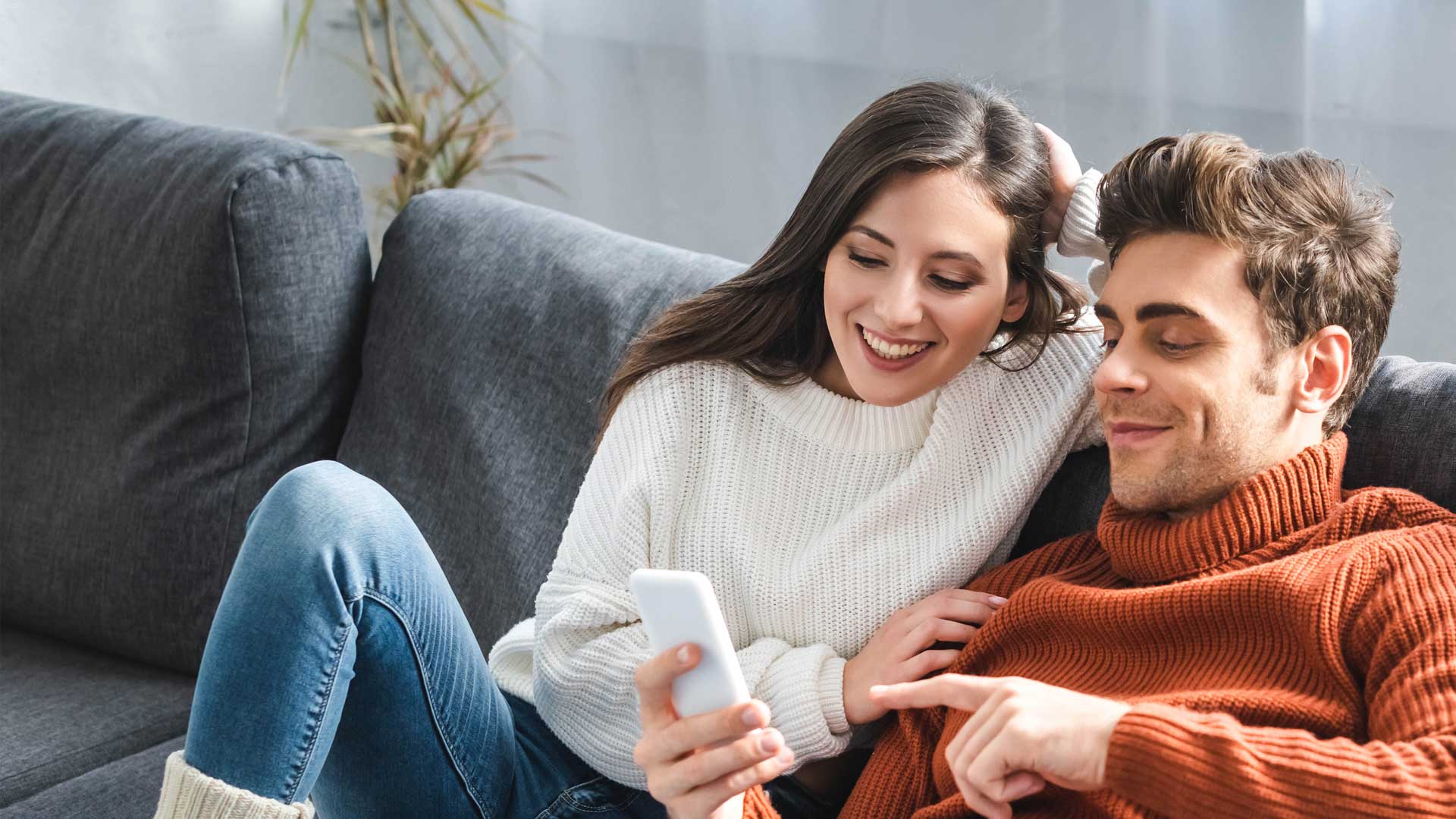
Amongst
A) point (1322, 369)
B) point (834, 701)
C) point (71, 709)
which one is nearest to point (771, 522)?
point (834, 701)

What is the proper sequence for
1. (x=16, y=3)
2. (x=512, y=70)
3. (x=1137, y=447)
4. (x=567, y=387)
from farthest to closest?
(x=512, y=70), (x=16, y=3), (x=567, y=387), (x=1137, y=447)

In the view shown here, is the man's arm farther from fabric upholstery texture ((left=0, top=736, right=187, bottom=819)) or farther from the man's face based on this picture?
fabric upholstery texture ((left=0, top=736, right=187, bottom=819))

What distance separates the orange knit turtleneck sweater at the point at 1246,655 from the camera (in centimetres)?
99

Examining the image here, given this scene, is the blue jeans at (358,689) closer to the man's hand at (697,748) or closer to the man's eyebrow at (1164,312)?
the man's hand at (697,748)

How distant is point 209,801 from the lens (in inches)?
46.5

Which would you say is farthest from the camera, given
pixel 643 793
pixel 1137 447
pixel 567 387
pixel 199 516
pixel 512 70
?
pixel 512 70

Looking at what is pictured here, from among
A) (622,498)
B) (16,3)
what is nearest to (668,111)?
(16,3)

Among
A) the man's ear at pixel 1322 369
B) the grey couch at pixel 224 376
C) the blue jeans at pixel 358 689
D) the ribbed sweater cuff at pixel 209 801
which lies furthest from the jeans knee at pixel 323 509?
the man's ear at pixel 1322 369

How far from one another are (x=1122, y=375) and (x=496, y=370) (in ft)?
2.93

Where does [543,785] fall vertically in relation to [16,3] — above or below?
below

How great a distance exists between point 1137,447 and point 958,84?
47 centimetres

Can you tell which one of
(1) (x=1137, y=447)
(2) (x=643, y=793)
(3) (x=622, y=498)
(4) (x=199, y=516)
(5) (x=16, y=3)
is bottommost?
(2) (x=643, y=793)

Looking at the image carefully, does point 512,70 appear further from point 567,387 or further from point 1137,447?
point 1137,447

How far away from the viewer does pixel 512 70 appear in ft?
9.71
